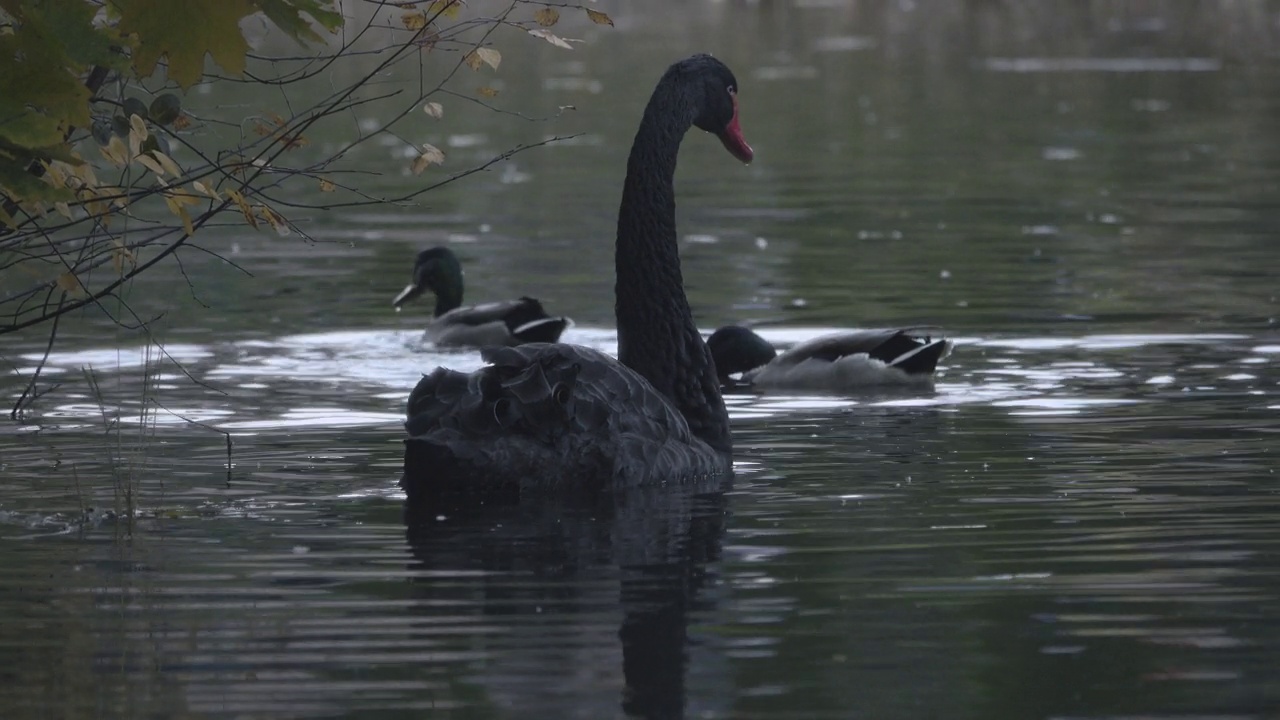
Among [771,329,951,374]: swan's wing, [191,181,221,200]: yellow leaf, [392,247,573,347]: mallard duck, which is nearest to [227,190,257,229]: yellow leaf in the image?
[191,181,221,200]: yellow leaf

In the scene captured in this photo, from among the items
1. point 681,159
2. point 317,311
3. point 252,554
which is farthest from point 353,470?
point 681,159

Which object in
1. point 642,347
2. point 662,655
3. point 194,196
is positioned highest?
point 194,196

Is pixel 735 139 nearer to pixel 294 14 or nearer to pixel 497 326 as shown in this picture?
pixel 497 326

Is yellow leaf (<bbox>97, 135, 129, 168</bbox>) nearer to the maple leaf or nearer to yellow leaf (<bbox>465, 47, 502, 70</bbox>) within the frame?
the maple leaf

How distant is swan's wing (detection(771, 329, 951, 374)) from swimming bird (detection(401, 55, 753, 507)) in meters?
2.94

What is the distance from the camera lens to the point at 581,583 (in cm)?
883

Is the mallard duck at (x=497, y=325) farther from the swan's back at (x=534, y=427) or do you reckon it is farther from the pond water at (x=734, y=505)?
the swan's back at (x=534, y=427)

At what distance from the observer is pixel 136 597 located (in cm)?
869

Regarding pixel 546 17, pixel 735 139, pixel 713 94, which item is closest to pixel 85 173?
pixel 546 17

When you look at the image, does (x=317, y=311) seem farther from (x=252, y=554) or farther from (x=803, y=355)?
(x=252, y=554)

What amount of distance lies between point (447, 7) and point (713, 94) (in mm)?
3699

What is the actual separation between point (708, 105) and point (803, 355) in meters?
3.14

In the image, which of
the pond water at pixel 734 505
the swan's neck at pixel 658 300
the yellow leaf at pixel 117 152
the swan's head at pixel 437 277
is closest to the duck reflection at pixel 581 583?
the pond water at pixel 734 505

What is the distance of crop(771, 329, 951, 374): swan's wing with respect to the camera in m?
15.0
